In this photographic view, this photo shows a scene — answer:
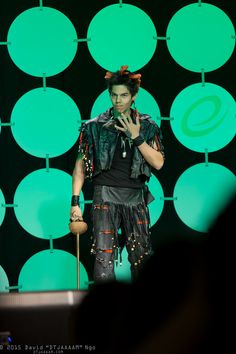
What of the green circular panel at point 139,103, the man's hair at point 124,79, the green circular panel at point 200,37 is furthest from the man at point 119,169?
the green circular panel at point 200,37

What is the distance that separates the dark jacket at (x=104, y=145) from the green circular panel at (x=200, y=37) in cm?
121

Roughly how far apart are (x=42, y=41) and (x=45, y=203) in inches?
52.0

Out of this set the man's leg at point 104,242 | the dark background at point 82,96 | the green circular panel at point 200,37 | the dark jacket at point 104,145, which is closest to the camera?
the man's leg at point 104,242

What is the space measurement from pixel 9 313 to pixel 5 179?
4.76 metres

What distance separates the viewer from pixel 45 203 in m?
6.18

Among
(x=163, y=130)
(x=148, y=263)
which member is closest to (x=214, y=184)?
(x=163, y=130)

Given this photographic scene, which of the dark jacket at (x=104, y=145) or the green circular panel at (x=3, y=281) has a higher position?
the dark jacket at (x=104, y=145)

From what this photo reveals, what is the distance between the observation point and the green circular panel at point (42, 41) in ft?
20.1

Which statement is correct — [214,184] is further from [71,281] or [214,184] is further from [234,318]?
[234,318]

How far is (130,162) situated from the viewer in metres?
5.22

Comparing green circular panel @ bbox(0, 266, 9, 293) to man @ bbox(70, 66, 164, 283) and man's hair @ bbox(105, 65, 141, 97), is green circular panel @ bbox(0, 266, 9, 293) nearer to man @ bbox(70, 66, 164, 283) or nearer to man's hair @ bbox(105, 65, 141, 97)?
man @ bbox(70, 66, 164, 283)

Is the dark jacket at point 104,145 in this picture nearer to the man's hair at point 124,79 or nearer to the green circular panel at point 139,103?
the man's hair at point 124,79

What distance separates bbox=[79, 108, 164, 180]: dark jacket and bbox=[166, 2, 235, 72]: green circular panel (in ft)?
3.98

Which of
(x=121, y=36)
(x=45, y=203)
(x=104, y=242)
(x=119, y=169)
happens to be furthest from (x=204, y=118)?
(x=104, y=242)
